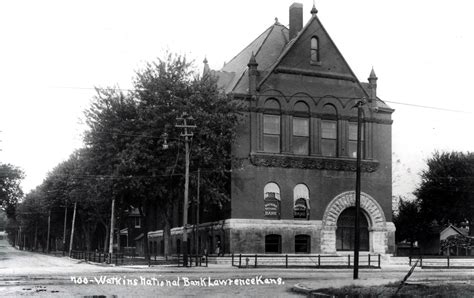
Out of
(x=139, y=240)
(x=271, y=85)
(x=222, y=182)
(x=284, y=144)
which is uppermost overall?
(x=271, y=85)

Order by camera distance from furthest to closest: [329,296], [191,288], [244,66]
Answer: [244,66] < [191,288] < [329,296]

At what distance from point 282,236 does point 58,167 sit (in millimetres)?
51282

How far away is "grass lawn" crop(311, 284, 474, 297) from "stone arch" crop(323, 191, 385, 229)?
91.1 ft

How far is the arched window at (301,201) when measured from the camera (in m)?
45.6

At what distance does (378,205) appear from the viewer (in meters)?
47.7

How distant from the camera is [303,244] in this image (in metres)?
45.2

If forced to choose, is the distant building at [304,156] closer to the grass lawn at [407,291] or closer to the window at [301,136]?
the window at [301,136]

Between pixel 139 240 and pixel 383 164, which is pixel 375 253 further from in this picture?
pixel 139 240

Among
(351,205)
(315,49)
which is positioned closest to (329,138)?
(351,205)

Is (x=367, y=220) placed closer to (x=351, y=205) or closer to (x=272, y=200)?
(x=351, y=205)

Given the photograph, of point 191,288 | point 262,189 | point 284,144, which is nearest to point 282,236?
point 262,189

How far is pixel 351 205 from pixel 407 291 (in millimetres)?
30652

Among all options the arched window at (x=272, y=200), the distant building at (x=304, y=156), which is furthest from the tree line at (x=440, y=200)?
the arched window at (x=272, y=200)

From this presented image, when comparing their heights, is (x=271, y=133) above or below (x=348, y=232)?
above
